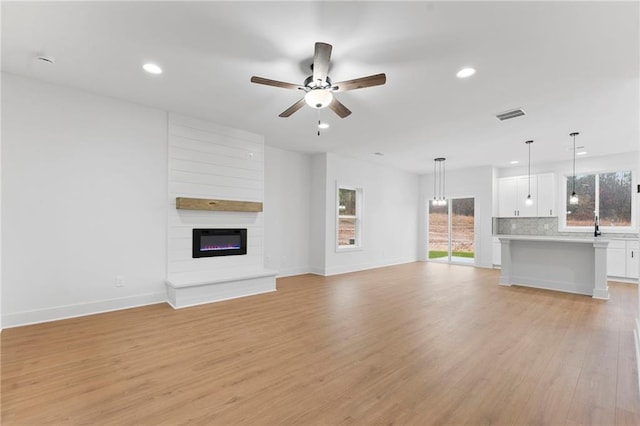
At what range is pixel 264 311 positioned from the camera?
4078 millimetres

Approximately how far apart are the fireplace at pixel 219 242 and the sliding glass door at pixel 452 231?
663 cm

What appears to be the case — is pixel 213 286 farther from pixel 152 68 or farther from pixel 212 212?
pixel 152 68

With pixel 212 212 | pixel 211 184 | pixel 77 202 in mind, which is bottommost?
pixel 212 212

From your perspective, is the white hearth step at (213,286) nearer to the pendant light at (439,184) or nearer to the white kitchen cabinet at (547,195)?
the pendant light at (439,184)

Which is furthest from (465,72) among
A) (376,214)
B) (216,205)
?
(376,214)

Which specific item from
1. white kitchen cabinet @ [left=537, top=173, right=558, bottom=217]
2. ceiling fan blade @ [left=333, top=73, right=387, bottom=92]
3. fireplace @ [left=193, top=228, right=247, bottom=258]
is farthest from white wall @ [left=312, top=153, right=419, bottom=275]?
ceiling fan blade @ [left=333, top=73, right=387, bottom=92]

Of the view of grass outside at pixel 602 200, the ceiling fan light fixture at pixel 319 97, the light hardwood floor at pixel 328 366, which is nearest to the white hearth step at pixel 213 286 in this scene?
the light hardwood floor at pixel 328 366

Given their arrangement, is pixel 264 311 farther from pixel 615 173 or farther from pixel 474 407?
pixel 615 173

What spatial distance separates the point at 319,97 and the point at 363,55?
587mm

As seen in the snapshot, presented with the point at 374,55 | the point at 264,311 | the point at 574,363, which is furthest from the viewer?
the point at 264,311

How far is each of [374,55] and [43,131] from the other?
4.09m

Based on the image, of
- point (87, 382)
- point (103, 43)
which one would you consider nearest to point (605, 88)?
point (103, 43)

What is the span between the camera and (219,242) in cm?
509

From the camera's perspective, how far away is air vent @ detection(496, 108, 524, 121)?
4.19 meters
